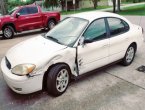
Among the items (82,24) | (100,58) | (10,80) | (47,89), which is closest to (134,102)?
(100,58)

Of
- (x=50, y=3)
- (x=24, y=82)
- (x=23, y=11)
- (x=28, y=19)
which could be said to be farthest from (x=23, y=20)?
(x=50, y=3)

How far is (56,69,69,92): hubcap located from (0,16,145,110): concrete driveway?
0.18 metres

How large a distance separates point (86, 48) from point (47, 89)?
126 centimetres

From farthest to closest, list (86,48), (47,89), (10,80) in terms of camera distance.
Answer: (86,48) → (47,89) → (10,80)

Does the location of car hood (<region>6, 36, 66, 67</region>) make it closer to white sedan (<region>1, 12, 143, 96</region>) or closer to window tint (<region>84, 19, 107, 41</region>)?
white sedan (<region>1, 12, 143, 96</region>)

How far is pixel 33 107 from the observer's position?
13.3 ft

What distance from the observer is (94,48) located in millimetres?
4855

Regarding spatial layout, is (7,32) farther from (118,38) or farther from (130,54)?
(118,38)

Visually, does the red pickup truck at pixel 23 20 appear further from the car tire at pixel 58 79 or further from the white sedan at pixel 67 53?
the car tire at pixel 58 79

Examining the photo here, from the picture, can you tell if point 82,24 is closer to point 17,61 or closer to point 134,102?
point 17,61

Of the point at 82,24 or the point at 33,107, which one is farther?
the point at 82,24

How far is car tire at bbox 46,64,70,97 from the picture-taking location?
418 cm

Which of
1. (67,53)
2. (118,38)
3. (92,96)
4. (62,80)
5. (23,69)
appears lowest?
(92,96)

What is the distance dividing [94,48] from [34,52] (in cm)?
140
